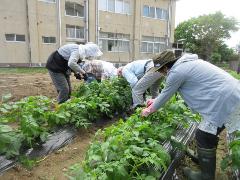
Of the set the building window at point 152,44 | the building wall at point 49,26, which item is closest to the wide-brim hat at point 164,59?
the building wall at point 49,26

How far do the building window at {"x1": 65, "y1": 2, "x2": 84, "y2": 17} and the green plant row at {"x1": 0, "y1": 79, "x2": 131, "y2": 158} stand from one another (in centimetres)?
1766

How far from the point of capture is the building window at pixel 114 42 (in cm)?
2477

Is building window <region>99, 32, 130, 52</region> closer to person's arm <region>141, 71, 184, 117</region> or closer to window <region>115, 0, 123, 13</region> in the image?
window <region>115, 0, 123, 13</region>

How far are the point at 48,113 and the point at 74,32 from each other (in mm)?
19030

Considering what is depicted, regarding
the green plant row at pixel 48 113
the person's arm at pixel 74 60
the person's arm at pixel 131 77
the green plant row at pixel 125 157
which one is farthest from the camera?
the person's arm at pixel 74 60

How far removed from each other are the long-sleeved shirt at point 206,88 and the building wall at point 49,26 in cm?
1802

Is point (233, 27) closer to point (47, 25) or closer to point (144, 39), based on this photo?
point (144, 39)

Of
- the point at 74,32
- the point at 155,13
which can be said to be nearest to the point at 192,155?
the point at 74,32

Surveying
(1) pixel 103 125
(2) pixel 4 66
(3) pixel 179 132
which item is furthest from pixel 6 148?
(2) pixel 4 66

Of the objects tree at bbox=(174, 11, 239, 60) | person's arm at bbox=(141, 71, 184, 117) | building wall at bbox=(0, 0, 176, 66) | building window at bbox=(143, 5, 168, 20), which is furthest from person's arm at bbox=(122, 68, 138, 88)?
tree at bbox=(174, 11, 239, 60)

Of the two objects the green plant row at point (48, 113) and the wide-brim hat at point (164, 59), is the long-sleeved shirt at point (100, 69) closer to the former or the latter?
the green plant row at point (48, 113)

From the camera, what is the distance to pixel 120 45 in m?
26.3

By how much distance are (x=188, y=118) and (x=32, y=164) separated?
1.99 metres

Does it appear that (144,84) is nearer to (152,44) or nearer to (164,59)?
(164,59)
